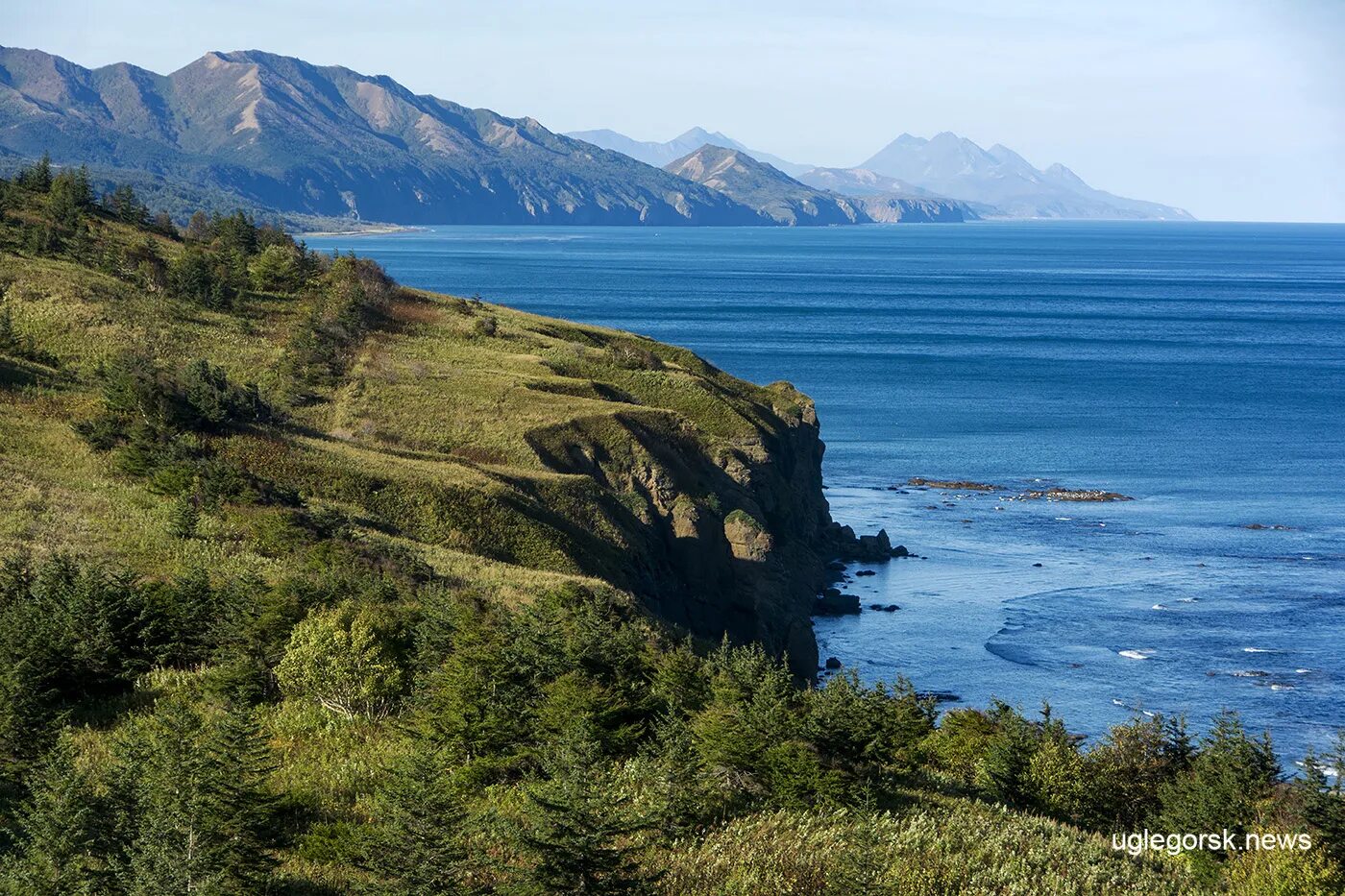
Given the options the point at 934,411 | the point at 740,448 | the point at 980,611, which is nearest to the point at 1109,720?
the point at 980,611

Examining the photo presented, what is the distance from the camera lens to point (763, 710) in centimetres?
2223

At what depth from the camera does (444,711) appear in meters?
21.4

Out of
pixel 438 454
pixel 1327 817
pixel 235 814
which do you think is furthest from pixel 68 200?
pixel 1327 817

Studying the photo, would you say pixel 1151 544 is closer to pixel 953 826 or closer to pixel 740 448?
pixel 740 448

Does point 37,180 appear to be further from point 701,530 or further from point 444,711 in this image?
Answer: point 444,711

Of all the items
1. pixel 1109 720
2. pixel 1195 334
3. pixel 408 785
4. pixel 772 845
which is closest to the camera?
pixel 408 785

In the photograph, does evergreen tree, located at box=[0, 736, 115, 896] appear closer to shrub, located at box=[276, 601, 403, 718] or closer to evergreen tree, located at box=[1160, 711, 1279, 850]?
shrub, located at box=[276, 601, 403, 718]

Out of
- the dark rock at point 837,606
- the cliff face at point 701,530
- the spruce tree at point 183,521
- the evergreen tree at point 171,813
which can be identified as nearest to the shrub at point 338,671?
the evergreen tree at point 171,813

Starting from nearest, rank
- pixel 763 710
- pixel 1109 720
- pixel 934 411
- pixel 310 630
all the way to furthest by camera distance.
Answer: pixel 763 710 < pixel 310 630 < pixel 1109 720 < pixel 934 411

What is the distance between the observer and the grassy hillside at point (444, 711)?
15344 millimetres

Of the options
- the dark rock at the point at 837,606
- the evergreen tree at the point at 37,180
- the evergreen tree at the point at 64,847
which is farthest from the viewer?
the evergreen tree at the point at 37,180

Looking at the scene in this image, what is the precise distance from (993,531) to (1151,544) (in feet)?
33.5

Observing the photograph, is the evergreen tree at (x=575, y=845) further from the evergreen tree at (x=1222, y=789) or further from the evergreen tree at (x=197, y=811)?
the evergreen tree at (x=1222, y=789)

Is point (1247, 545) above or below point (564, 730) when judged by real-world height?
below
